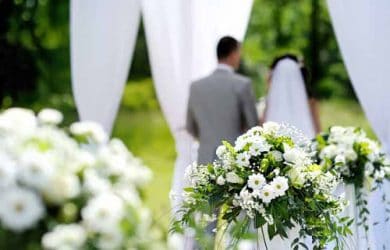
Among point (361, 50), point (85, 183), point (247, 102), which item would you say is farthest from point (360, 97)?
point (85, 183)

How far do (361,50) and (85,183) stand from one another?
3.62 metres

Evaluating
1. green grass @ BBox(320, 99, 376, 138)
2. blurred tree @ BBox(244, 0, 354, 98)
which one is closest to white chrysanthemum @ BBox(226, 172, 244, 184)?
green grass @ BBox(320, 99, 376, 138)

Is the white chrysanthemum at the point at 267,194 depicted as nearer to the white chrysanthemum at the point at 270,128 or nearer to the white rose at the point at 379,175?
the white chrysanthemum at the point at 270,128

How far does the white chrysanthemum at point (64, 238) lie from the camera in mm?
1648

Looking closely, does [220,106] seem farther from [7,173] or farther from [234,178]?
[7,173]

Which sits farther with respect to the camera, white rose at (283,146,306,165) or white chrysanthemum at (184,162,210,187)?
white chrysanthemum at (184,162,210,187)

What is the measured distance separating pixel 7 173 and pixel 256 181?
5.07 ft

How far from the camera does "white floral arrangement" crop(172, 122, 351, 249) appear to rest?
10.3ft

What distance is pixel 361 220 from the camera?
4359mm

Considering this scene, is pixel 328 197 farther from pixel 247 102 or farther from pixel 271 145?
pixel 247 102

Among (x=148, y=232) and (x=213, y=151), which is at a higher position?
(x=213, y=151)

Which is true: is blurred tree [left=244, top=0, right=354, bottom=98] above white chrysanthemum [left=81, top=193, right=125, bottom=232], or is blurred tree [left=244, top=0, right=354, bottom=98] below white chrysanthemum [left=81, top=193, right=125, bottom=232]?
above

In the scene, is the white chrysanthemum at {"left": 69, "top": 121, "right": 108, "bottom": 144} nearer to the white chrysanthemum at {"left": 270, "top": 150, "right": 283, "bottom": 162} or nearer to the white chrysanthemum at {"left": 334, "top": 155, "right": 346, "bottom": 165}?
the white chrysanthemum at {"left": 270, "top": 150, "right": 283, "bottom": 162}

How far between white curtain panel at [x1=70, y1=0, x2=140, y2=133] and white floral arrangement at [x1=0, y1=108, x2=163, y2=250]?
362cm
